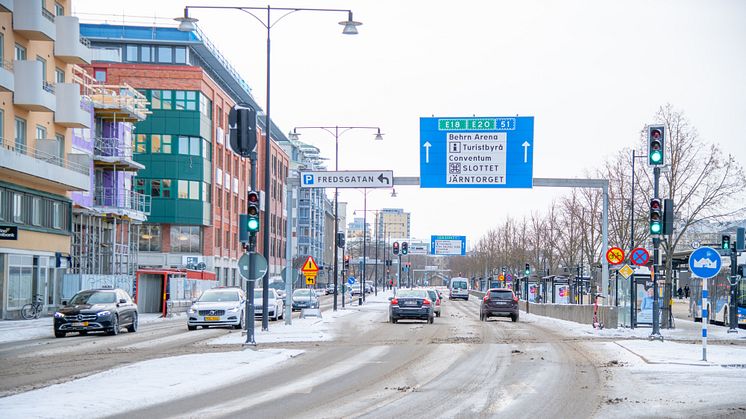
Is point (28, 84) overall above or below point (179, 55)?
below

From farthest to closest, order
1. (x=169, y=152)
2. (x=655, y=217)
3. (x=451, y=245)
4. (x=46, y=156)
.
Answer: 1. (x=451, y=245)
2. (x=169, y=152)
3. (x=46, y=156)
4. (x=655, y=217)

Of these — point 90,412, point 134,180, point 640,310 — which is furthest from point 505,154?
point 134,180

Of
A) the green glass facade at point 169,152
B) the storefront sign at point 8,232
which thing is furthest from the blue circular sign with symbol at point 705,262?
the green glass facade at point 169,152

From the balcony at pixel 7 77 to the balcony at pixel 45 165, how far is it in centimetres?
255

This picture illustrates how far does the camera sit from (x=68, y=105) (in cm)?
4747

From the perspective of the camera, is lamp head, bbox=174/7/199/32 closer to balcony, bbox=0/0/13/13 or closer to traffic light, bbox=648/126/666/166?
traffic light, bbox=648/126/666/166

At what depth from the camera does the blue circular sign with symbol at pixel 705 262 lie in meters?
20.7

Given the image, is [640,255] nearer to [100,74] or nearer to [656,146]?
[656,146]

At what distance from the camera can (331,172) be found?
123 feet

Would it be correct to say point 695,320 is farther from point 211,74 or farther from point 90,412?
point 211,74

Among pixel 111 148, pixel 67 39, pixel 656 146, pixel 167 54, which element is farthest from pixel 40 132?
pixel 167 54

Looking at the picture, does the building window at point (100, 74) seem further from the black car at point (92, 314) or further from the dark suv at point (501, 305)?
the black car at point (92, 314)

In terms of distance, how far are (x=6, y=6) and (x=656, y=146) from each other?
96.2 ft

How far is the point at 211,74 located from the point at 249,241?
63525 millimetres
